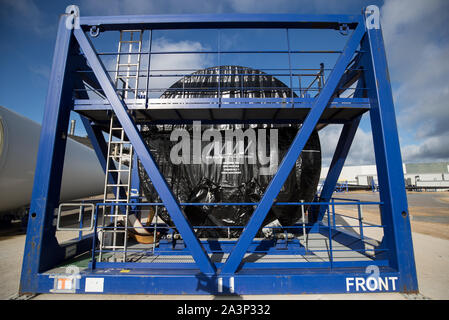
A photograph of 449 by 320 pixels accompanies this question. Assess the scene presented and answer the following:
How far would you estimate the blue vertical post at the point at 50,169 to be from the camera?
3.58 metres

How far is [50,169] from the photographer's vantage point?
382 centimetres

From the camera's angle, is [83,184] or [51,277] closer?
[51,277]

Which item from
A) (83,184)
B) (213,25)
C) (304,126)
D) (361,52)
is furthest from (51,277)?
(83,184)

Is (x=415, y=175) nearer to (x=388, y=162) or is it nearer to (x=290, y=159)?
(x=388, y=162)

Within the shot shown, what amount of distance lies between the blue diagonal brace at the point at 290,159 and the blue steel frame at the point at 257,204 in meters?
0.02

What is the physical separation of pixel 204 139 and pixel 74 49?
3401 mm

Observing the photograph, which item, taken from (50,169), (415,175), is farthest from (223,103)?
(415,175)

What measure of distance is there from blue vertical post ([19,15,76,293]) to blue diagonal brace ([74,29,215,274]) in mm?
573

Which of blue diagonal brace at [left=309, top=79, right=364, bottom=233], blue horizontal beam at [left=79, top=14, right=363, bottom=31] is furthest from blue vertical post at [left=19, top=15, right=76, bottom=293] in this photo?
blue diagonal brace at [left=309, top=79, right=364, bottom=233]

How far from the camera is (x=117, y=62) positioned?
4.90 meters

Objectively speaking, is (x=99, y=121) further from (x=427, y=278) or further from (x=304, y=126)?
(x=427, y=278)

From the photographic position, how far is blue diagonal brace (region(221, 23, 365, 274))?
3568mm

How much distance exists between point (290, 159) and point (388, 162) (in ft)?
6.01

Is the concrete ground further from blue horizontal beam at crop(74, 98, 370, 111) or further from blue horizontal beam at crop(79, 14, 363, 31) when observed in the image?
blue horizontal beam at crop(79, 14, 363, 31)
